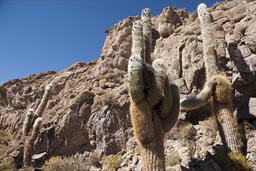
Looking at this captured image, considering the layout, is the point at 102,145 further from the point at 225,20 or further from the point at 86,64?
the point at 86,64

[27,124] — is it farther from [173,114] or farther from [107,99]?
[173,114]

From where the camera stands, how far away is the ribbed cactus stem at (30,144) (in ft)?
46.4

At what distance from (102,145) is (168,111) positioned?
602 cm

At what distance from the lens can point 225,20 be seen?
13.4 metres

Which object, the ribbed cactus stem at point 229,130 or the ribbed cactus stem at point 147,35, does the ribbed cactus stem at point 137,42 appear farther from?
the ribbed cactus stem at point 229,130

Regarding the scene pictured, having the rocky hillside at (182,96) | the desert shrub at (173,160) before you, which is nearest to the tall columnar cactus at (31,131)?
the rocky hillside at (182,96)

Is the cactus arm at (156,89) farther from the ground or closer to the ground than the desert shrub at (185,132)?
farther from the ground

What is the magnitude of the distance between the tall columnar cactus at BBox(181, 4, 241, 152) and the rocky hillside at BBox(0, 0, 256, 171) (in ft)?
1.97

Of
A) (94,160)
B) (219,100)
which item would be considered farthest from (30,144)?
(219,100)

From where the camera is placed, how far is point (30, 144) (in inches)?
575

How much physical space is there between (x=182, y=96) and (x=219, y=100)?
3.06 m

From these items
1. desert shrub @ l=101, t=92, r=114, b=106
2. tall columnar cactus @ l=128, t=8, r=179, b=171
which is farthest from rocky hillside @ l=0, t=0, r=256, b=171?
tall columnar cactus @ l=128, t=8, r=179, b=171

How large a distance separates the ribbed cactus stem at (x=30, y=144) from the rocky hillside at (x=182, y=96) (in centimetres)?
40

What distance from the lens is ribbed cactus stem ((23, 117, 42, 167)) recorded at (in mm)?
14149
